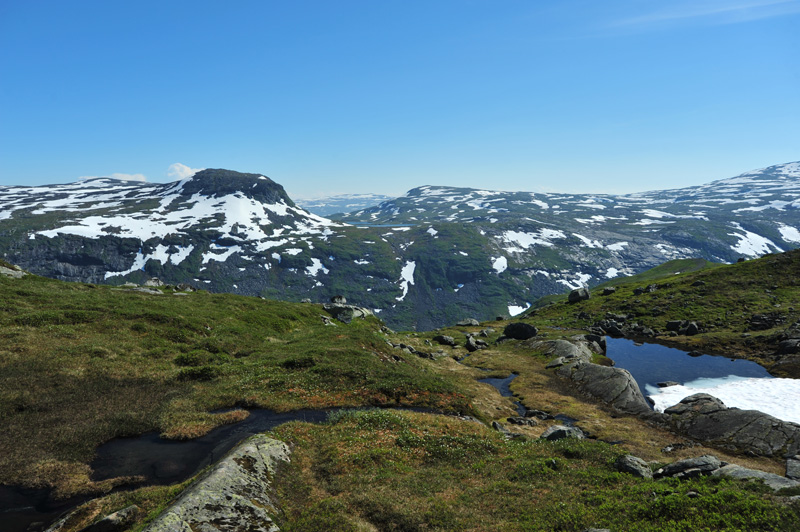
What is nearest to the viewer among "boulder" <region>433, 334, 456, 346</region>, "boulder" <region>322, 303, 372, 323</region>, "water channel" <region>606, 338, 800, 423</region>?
"water channel" <region>606, 338, 800, 423</region>

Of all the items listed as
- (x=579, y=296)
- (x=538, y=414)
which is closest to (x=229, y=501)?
(x=538, y=414)

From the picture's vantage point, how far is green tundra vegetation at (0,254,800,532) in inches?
700

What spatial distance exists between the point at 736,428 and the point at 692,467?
24.3 m

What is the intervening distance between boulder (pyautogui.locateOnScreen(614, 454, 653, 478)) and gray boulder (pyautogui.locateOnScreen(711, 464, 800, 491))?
11.4 feet

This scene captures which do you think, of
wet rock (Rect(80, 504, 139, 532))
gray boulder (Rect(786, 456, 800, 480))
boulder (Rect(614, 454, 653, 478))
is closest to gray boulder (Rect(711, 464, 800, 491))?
boulder (Rect(614, 454, 653, 478))

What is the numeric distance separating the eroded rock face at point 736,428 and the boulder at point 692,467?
2041 cm

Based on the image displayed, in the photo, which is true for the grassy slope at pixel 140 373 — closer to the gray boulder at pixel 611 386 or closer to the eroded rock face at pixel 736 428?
the gray boulder at pixel 611 386

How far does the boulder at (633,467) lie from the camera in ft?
71.6

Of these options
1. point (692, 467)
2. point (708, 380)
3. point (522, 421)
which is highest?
point (692, 467)

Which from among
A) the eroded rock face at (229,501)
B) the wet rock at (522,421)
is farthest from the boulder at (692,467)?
the eroded rock face at (229,501)

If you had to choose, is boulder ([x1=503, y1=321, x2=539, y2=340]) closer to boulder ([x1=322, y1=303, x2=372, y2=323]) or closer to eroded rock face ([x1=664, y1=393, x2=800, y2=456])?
boulder ([x1=322, y1=303, x2=372, y2=323])

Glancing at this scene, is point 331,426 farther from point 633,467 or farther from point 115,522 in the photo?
point 633,467

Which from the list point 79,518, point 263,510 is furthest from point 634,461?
point 79,518

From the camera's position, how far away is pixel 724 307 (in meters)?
93.3
